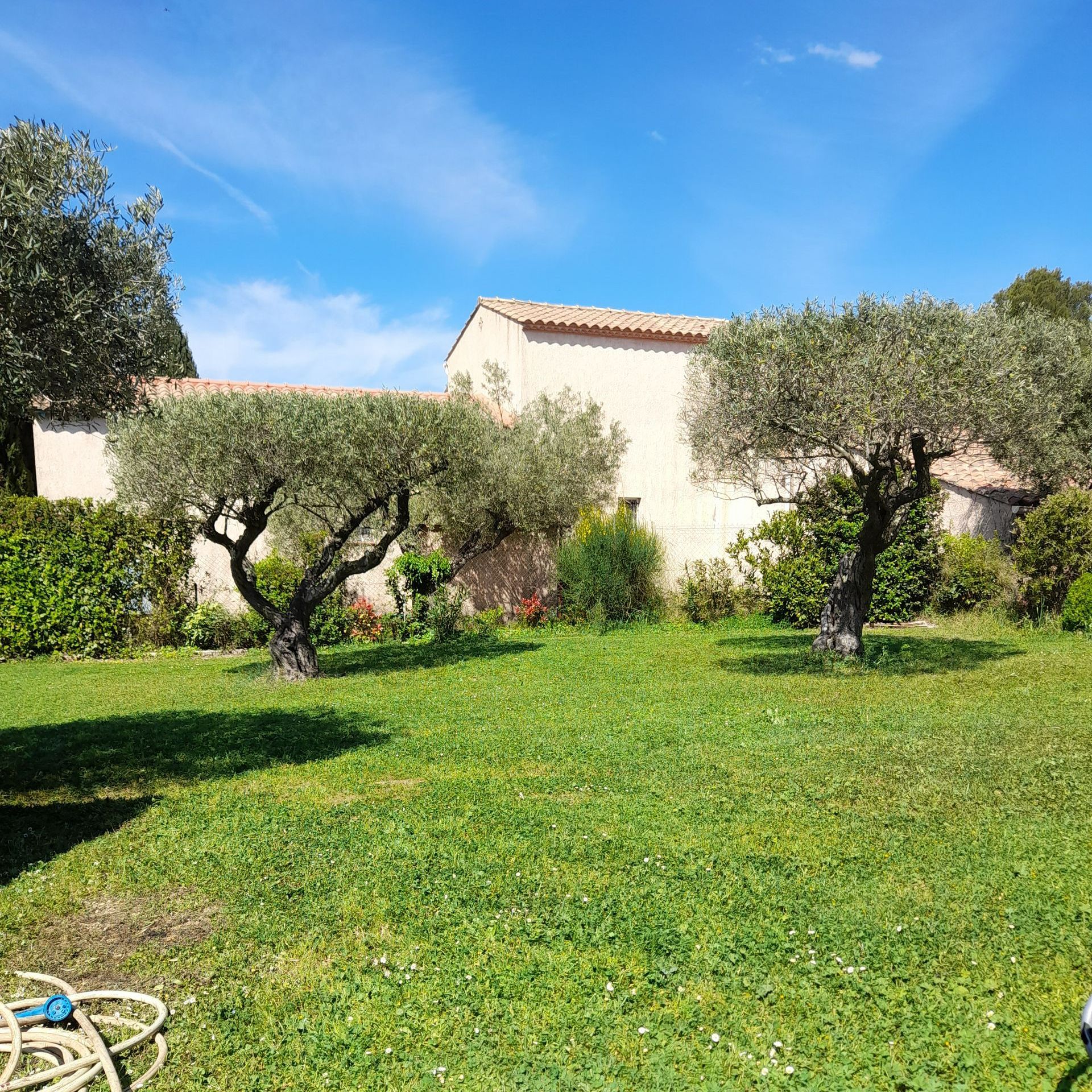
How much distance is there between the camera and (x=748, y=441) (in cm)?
1082

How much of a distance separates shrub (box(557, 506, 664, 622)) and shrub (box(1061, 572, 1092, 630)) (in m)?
7.32

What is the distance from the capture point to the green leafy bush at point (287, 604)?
1521 cm

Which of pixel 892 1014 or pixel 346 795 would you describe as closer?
pixel 892 1014

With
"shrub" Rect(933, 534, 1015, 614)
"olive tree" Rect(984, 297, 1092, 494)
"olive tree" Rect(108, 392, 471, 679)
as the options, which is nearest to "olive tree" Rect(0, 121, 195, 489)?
"olive tree" Rect(108, 392, 471, 679)

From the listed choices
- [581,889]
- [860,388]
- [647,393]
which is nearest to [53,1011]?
[581,889]

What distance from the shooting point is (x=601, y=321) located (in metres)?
18.8

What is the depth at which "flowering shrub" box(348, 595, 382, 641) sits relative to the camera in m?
16.2

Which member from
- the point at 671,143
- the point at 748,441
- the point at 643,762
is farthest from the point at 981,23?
the point at 643,762

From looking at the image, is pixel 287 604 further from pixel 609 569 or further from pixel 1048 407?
pixel 1048 407

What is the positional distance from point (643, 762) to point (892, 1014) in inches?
143

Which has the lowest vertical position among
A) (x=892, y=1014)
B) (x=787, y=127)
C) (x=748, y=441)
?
(x=892, y=1014)

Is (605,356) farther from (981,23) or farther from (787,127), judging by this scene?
(981,23)

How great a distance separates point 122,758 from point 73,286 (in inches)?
168

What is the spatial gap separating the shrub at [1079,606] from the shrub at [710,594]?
5.85 m
